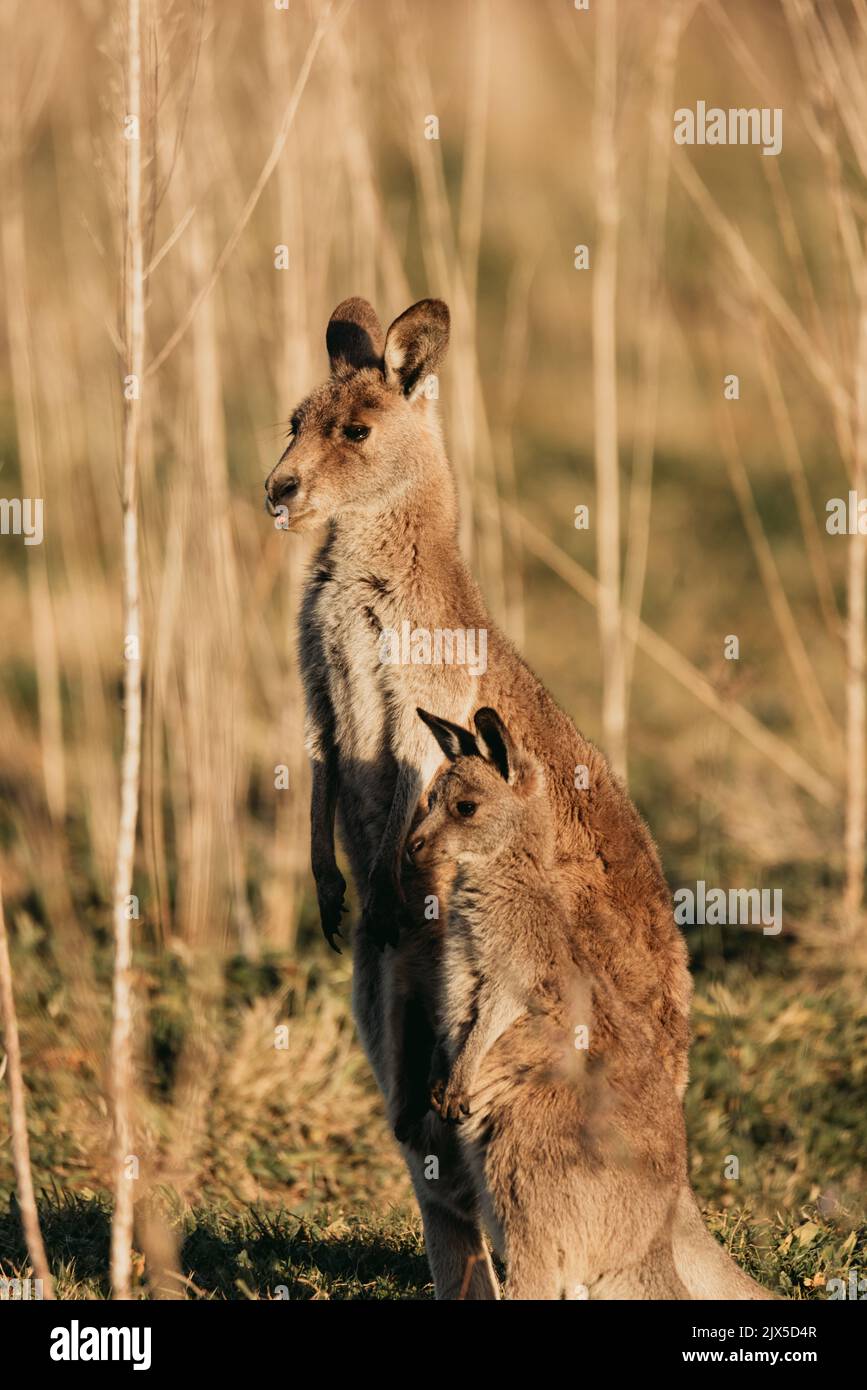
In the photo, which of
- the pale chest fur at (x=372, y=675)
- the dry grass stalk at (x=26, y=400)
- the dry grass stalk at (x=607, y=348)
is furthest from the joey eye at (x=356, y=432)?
the dry grass stalk at (x=26, y=400)

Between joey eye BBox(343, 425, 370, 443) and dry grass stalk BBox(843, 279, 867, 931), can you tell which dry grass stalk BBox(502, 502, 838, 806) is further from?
joey eye BBox(343, 425, 370, 443)

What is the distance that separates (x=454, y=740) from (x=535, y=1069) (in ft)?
2.08

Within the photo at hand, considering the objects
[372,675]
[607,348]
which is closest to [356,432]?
[372,675]

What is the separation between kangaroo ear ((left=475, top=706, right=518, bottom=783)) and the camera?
311 cm

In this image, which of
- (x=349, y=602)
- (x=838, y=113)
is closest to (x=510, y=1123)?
(x=349, y=602)

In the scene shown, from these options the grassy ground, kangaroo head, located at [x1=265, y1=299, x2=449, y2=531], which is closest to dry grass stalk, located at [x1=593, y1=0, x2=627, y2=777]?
the grassy ground

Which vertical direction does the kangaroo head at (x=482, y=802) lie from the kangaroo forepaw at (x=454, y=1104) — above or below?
above

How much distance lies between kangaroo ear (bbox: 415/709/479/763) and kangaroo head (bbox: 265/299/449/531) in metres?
0.53

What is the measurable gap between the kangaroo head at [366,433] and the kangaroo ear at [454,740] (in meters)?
0.53

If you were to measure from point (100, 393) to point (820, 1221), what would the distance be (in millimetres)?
3950

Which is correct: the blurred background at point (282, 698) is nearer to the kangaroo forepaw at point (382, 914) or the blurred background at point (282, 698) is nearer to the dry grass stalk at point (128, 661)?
the dry grass stalk at point (128, 661)

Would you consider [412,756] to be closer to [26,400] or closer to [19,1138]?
[19,1138]

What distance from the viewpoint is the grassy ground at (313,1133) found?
355cm
